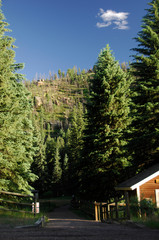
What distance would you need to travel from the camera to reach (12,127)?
49.1 feet

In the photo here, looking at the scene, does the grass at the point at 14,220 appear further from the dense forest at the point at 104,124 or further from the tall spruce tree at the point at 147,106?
the tall spruce tree at the point at 147,106

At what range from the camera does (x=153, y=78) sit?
2045cm

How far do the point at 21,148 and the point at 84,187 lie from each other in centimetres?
845

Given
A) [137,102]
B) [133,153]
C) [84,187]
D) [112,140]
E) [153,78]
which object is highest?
[153,78]

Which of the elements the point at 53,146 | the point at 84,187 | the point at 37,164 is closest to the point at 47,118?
the point at 53,146

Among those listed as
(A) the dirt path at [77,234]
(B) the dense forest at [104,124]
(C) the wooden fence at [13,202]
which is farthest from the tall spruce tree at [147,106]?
(A) the dirt path at [77,234]

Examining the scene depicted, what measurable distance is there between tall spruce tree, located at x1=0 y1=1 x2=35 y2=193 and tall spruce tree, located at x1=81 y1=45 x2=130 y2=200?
6.01 m

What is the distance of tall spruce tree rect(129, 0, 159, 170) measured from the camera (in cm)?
1850

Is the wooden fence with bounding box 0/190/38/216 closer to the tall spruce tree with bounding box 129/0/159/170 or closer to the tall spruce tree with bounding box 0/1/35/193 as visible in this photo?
the tall spruce tree with bounding box 0/1/35/193

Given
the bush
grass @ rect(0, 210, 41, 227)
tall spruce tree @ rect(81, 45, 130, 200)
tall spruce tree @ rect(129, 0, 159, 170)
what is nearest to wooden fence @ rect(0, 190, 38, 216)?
grass @ rect(0, 210, 41, 227)

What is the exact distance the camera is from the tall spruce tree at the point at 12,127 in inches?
582

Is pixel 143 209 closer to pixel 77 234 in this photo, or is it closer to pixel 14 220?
pixel 77 234

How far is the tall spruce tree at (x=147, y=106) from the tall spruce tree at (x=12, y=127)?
9.09 meters

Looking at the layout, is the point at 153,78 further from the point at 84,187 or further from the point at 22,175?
the point at 22,175
